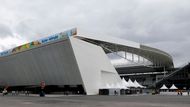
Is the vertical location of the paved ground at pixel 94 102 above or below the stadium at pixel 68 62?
below

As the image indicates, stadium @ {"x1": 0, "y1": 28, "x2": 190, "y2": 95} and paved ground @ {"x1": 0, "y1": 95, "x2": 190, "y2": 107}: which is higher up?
stadium @ {"x1": 0, "y1": 28, "x2": 190, "y2": 95}

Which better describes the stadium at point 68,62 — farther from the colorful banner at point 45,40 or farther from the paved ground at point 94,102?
the paved ground at point 94,102

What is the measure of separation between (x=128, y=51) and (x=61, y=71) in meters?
22.1

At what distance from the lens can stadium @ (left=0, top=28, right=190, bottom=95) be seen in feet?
186

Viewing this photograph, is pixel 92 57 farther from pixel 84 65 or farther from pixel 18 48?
pixel 18 48

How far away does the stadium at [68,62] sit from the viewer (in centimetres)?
5659

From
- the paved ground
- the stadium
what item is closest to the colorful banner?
the stadium

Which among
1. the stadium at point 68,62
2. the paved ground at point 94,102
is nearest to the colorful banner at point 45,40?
the stadium at point 68,62

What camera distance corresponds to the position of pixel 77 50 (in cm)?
5612

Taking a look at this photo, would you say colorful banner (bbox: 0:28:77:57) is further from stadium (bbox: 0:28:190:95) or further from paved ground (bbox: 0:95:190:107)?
paved ground (bbox: 0:95:190:107)

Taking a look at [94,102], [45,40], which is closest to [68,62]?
[45,40]

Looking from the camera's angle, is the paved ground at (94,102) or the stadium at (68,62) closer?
the paved ground at (94,102)

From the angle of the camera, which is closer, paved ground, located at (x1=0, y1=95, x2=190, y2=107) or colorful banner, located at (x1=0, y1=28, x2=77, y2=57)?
paved ground, located at (x1=0, y1=95, x2=190, y2=107)

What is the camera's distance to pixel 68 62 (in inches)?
2259
